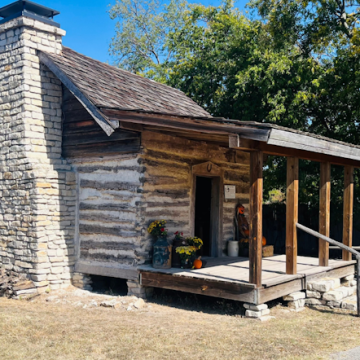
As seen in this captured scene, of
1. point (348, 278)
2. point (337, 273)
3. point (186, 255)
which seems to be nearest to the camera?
point (186, 255)

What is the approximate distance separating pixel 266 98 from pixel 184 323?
8720mm

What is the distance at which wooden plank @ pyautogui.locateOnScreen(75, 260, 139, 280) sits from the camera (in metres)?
9.21

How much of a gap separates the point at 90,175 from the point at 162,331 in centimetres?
417

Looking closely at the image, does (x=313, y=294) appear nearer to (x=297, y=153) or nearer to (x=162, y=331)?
(x=297, y=153)

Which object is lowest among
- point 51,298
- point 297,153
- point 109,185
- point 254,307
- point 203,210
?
point 51,298

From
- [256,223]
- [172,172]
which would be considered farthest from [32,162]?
[256,223]

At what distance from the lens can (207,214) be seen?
38.8 feet

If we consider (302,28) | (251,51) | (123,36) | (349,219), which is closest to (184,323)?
(349,219)

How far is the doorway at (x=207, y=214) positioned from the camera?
11.3 metres

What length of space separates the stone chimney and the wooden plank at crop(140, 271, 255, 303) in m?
2.14

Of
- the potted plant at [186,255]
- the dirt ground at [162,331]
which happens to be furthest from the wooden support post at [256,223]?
the potted plant at [186,255]

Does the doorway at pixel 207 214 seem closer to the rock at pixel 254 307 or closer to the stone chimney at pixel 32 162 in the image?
the stone chimney at pixel 32 162

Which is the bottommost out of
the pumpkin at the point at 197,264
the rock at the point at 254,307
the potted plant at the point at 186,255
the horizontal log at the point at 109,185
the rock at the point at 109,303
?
the rock at the point at 109,303

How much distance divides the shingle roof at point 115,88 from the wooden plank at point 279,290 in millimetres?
3322
